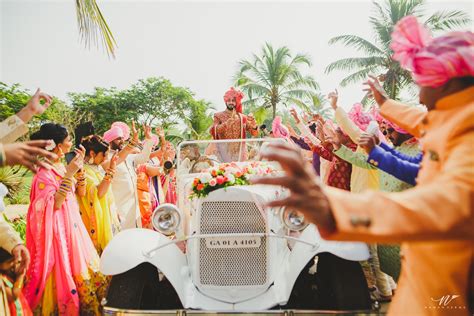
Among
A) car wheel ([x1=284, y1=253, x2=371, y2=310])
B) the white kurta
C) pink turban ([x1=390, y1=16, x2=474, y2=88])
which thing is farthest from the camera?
the white kurta

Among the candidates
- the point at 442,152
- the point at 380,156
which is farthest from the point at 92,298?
the point at 442,152

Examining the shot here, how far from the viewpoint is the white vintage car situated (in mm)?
3355

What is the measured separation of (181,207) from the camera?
181 inches

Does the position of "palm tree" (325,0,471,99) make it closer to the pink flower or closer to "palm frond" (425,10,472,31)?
"palm frond" (425,10,472,31)

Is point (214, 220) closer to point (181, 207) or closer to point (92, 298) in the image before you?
point (181, 207)

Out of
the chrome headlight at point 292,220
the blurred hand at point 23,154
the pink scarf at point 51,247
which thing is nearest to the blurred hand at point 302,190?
the blurred hand at point 23,154

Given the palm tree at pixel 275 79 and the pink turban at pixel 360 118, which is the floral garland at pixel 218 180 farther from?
the palm tree at pixel 275 79

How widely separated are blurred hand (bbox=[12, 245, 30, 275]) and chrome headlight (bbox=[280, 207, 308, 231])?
2170 millimetres

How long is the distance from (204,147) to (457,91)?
13.4 ft

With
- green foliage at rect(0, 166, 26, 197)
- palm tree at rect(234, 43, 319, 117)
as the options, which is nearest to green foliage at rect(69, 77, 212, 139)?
palm tree at rect(234, 43, 319, 117)

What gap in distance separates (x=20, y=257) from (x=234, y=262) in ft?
5.79

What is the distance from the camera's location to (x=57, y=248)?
12.6 ft

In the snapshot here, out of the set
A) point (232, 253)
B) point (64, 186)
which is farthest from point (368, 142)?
point (64, 186)

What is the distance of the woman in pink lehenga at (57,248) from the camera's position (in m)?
3.71
